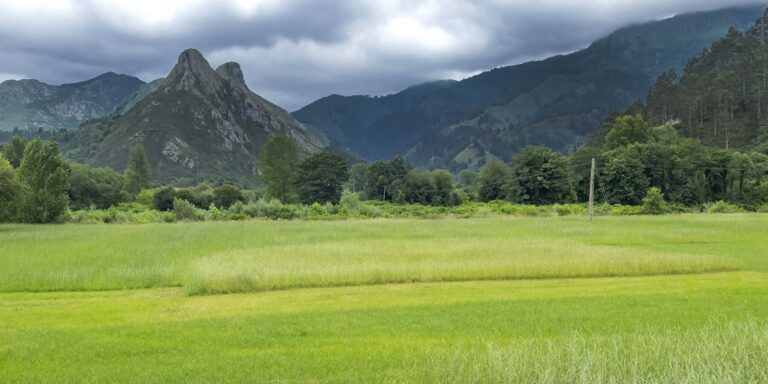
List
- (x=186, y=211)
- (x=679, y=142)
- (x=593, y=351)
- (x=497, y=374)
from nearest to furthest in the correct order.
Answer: (x=497, y=374), (x=593, y=351), (x=186, y=211), (x=679, y=142)

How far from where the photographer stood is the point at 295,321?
17.6m

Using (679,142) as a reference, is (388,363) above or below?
below

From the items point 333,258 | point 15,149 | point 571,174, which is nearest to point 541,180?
point 571,174

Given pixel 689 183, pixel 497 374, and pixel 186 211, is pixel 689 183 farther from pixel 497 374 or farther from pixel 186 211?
pixel 497 374

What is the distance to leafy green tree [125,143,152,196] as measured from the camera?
160500 mm

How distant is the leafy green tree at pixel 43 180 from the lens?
70.0 metres

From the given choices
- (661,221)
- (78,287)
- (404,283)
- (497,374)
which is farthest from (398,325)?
(661,221)

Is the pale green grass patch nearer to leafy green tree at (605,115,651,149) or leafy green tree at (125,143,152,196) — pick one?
leafy green tree at (605,115,651,149)

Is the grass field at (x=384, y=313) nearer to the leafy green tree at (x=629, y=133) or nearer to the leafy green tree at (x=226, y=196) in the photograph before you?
the leafy green tree at (x=226, y=196)

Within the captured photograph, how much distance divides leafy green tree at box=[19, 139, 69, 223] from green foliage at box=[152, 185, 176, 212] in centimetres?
4462

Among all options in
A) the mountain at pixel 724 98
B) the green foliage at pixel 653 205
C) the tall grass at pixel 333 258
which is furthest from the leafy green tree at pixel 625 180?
the tall grass at pixel 333 258

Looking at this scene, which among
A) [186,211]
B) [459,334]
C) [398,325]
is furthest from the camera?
[186,211]

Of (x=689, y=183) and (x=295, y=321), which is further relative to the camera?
(x=689, y=183)

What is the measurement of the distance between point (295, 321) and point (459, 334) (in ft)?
17.2
